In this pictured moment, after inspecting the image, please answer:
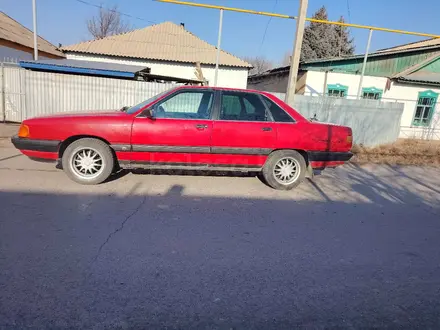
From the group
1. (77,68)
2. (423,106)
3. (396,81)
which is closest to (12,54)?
(77,68)

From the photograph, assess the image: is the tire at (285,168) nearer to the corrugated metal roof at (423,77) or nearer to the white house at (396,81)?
the white house at (396,81)

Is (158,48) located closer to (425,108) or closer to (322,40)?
(425,108)

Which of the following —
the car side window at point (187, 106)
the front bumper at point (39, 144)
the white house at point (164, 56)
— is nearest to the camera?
the front bumper at point (39, 144)

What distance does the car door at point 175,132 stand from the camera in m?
4.51

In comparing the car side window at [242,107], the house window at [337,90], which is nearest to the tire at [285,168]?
the car side window at [242,107]

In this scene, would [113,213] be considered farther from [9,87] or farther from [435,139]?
[435,139]

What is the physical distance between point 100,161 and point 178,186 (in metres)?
1.32

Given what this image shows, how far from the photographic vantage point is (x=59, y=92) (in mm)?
10219

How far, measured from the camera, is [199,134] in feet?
15.1

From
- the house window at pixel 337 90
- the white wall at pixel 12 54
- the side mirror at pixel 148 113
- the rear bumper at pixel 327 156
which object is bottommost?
the rear bumper at pixel 327 156

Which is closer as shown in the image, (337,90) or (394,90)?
(394,90)

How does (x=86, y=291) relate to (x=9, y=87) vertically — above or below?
below

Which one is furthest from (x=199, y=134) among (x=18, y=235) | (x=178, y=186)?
(x=18, y=235)

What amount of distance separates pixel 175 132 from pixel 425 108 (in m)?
17.0
